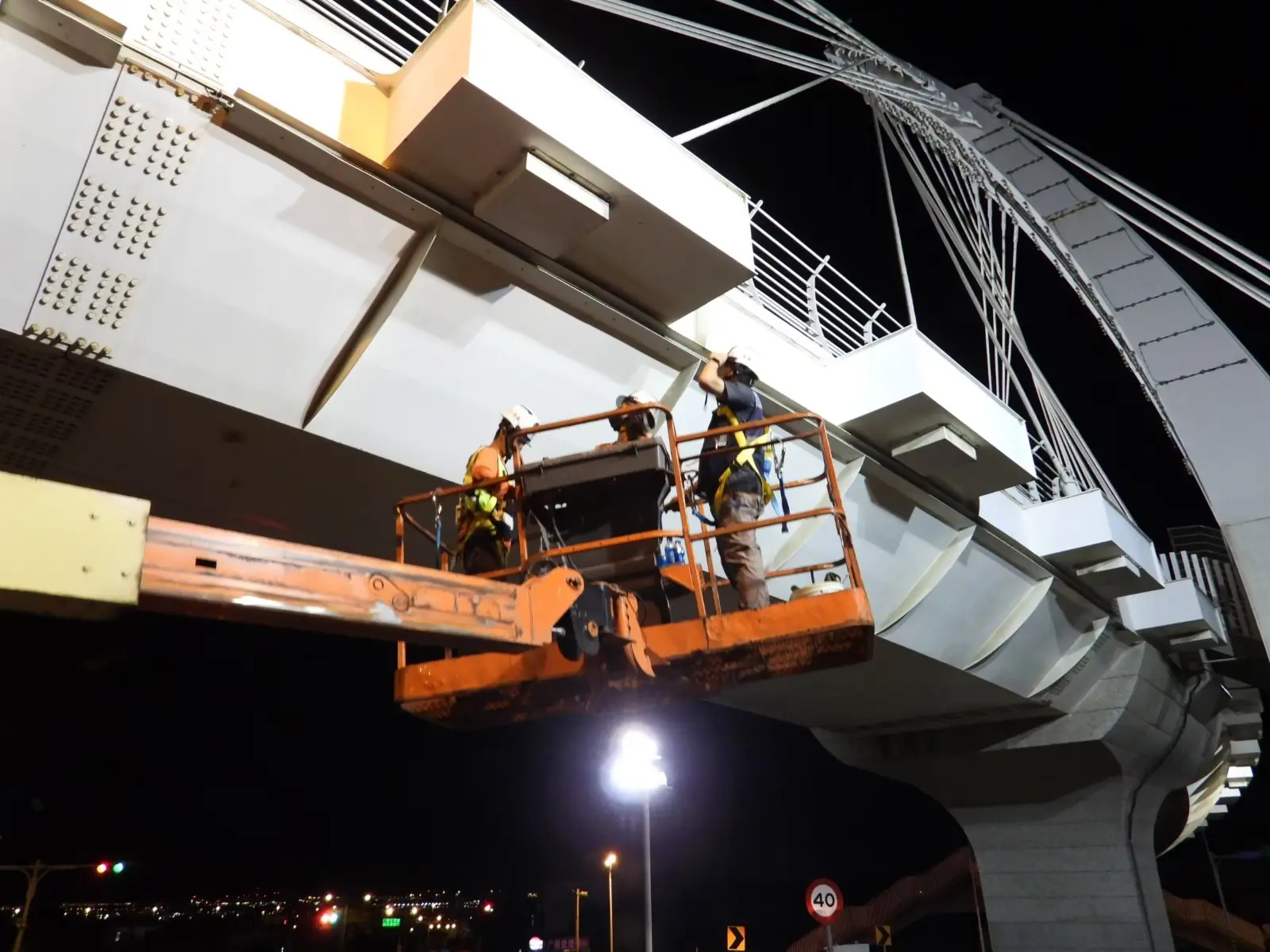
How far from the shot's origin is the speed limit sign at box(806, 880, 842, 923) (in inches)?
393

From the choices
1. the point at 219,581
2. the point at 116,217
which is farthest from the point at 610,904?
the point at 219,581

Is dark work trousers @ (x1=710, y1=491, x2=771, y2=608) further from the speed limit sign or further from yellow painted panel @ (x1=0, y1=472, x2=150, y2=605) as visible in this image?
the speed limit sign

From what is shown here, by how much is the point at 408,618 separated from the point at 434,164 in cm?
367

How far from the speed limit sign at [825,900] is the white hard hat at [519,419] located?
7.17 meters

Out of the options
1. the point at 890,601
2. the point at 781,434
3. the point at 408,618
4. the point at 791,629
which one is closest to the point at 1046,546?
the point at 890,601

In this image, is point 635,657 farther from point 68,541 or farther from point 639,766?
point 639,766

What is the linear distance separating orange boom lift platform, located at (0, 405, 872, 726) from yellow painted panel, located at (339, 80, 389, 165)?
2.40 m

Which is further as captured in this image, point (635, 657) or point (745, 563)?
point (745, 563)

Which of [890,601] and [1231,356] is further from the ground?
[1231,356]

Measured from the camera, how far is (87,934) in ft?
199

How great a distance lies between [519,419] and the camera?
18.9ft

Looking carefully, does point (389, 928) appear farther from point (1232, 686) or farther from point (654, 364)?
point (654, 364)

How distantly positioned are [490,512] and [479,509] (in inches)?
3.1

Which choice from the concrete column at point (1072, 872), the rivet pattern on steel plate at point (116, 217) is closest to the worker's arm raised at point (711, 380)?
the rivet pattern on steel plate at point (116, 217)
